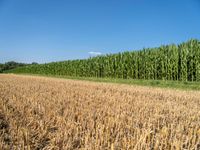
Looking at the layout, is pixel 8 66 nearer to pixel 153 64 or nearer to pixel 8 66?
pixel 8 66

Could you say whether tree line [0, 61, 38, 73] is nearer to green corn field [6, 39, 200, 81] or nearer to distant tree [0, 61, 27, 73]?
distant tree [0, 61, 27, 73]

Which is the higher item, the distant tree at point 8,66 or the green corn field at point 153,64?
the distant tree at point 8,66

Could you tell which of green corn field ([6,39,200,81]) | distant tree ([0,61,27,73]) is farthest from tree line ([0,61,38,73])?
green corn field ([6,39,200,81])

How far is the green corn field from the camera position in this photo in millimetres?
23672

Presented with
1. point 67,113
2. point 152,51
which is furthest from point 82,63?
point 67,113

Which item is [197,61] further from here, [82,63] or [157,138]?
[82,63]

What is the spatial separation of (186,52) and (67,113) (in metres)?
20.6

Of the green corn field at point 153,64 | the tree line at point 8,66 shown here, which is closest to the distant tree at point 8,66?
the tree line at point 8,66

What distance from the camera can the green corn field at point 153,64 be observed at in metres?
23.7

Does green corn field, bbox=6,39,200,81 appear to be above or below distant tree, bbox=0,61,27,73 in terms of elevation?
below

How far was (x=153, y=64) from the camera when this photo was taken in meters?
27.8

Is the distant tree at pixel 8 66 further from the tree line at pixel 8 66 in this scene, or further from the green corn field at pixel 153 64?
the green corn field at pixel 153 64

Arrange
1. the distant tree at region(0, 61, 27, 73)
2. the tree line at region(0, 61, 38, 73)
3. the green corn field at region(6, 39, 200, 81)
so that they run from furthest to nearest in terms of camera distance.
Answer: the distant tree at region(0, 61, 27, 73), the tree line at region(0, 61, 38, 73), the green corn field at region(6, 39, 200, 81)

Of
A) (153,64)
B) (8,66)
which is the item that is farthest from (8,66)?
(153,64)
